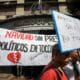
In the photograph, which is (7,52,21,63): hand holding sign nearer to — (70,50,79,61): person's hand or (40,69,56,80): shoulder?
(70,50,79,61): person's hand

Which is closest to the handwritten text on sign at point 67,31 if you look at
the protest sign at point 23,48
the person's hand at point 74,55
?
the person's hand at point 74,55

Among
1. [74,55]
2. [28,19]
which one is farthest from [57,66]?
[28,19]

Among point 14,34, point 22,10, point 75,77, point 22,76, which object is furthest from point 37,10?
point 75,77

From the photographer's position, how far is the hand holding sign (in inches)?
521

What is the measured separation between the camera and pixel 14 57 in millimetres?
13297

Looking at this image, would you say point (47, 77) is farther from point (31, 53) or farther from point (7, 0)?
point (7, 0)

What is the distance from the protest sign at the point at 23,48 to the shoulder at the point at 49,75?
10.3m

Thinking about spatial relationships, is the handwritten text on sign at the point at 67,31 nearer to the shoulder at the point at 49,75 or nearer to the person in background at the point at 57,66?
the person in background at the point at 57,66

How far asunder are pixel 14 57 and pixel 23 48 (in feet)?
1.40

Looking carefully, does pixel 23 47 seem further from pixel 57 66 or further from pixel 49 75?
pixel 49 75

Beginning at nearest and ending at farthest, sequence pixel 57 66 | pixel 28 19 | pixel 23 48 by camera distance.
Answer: pixel 57 66 → pixel 23 48 → pixel 28 19

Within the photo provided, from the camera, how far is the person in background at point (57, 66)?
295 centimetres

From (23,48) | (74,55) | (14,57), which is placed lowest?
(14,57)

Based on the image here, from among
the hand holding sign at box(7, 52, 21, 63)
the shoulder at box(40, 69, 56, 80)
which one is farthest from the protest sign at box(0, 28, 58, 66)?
the shoulder at box(40, 69, 56, 80)
